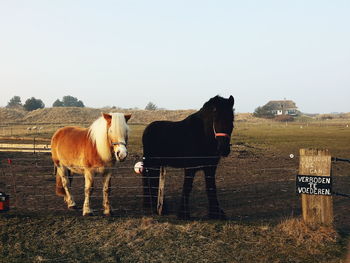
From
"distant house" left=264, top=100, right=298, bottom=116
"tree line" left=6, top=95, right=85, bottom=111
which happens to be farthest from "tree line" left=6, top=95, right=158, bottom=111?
"distant house" left=264, top=100, right=298, bottom=116


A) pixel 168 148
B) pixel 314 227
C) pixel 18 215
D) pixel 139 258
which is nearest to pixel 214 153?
pixel 168 148

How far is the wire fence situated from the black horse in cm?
53

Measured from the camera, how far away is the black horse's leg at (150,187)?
291 inches

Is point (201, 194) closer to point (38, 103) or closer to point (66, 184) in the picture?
point (66, 184)

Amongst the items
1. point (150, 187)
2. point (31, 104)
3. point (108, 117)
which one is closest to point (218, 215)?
point (150, 187)

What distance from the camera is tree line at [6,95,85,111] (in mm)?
93000

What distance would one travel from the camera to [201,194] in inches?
381

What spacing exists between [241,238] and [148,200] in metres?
2.82

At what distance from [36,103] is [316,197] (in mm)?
99638

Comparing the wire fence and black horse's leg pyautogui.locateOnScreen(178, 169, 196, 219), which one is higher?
black horse's leg pyautogui.locateOnScreen(178, 169, 196, 219)

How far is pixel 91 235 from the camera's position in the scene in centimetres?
570

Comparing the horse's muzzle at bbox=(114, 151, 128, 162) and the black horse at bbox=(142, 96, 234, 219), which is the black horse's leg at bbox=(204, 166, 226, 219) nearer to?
the black horse at bbox=(142, 96, 234, 219)

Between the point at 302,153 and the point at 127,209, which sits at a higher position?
the point at 302,153

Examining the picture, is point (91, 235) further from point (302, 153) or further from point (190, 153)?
point (302, 153)
